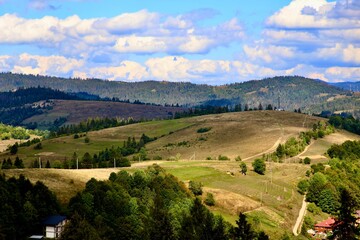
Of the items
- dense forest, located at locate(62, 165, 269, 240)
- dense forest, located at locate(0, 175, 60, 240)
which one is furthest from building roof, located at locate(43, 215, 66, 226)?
dense forest, located at locate(62, 165, 269, 240)

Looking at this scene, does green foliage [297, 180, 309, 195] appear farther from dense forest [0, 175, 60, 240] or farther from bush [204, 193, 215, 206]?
dense forest [0, 175, 60, 240]

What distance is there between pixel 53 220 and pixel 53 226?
5.75 feet

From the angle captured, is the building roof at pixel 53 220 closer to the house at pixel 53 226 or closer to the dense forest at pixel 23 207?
the house at pixel 53 226

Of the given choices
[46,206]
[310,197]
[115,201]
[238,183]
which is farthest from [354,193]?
[46,206]

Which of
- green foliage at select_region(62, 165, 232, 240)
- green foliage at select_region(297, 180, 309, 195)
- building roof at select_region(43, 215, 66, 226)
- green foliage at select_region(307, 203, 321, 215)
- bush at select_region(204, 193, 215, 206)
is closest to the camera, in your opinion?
green foliage at select_region(62, 165, 232, 240)

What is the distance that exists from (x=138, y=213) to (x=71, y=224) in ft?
82.9

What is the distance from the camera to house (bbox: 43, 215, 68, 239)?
102875 mm

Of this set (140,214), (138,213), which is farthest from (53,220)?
(140,214)

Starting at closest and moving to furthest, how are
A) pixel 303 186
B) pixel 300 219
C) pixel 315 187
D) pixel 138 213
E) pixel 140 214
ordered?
pixel 138 213, pixel 140 214, pixel 300 219, pixel 315 187, pixel 303 186

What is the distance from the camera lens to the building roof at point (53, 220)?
10379cm

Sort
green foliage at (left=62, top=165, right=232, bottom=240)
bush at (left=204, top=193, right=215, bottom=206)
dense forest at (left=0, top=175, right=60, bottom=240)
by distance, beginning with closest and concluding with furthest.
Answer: green foliage at (left=62, top=165, right=232, bottom=240) < dense forest at (left=0, top=175, right=60, bottom=240) < bush at (left=204, top=193, right=215, bottom=206)

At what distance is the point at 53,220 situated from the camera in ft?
344

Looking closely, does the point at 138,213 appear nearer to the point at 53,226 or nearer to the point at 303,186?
the point at 53,226

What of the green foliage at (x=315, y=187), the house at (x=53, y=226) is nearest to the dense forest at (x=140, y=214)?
the house at (x=53, y=226)
